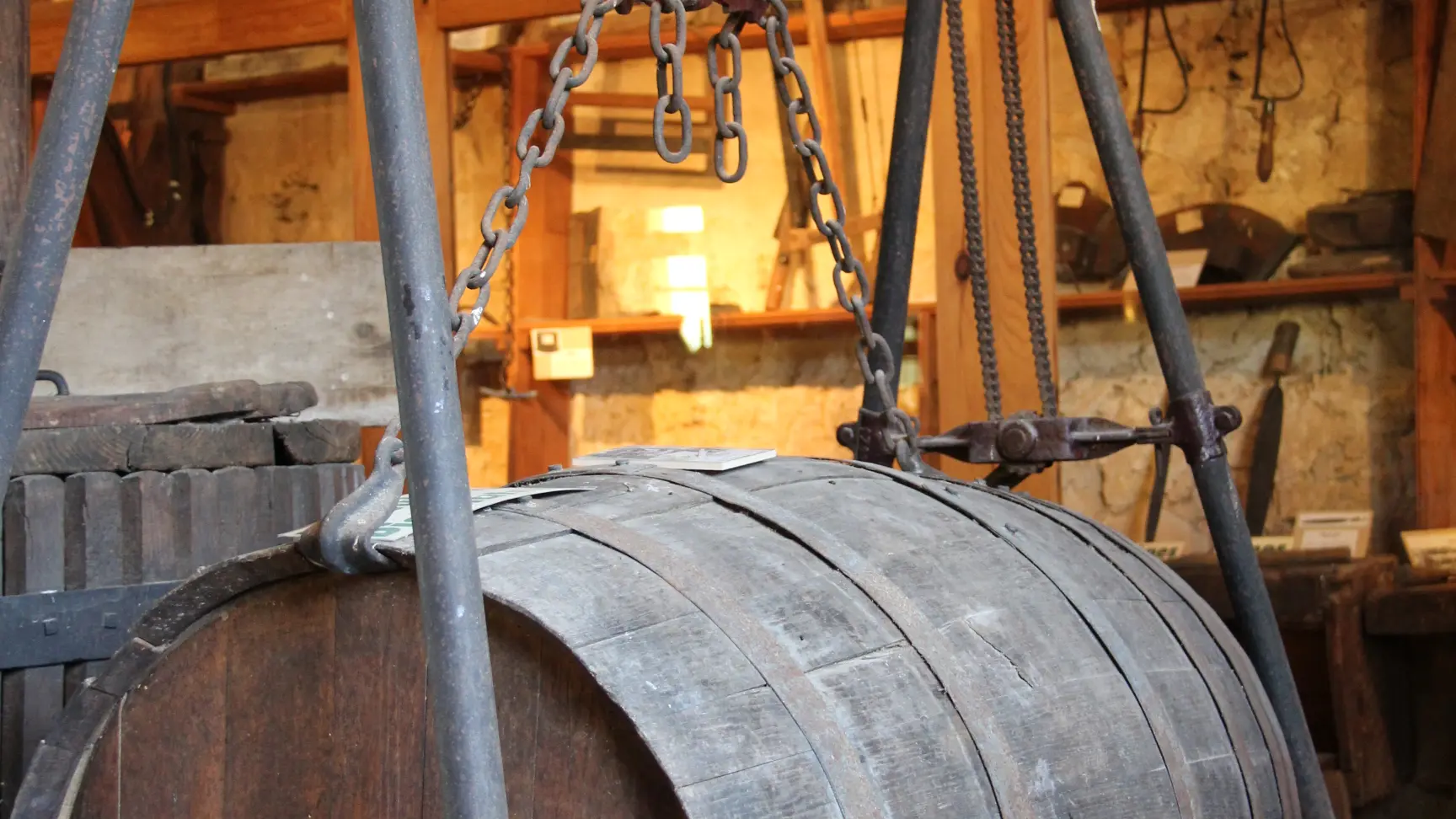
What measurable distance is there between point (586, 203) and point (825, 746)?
465 cm

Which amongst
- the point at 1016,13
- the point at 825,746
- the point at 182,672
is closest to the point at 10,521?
the point at 182,672

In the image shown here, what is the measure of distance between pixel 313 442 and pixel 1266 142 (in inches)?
141

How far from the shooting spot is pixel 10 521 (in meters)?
2.13

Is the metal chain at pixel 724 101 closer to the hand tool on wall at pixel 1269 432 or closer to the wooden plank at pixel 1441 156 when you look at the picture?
the wooden plank at pixel 1441 156

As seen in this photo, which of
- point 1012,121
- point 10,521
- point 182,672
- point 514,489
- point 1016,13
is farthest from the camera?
point 1016,13

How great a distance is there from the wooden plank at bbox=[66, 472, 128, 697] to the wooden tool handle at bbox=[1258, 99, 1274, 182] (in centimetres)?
389

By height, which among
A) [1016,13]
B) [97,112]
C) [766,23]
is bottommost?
[97,112]

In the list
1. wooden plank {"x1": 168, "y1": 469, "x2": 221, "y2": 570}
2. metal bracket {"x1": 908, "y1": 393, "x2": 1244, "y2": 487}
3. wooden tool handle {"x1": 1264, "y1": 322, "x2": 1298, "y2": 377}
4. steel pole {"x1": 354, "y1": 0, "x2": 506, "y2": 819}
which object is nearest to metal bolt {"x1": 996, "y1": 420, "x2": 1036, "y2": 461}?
metal bracket {"x1": 908, "y1": 393, "x2": 1244, "y2": 487}

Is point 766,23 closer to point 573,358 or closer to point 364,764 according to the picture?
point 364,764

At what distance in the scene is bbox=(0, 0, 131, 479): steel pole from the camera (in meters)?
1.40

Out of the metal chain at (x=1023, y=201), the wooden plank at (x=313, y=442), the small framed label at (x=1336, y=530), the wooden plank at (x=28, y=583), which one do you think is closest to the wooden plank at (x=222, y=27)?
→ the wooden plank at (x=313, y=442)

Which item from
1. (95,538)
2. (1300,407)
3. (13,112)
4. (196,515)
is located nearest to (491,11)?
(13,112)

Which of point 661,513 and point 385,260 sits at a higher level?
point 385,260

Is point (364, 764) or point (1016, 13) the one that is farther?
point (1016, 13)
